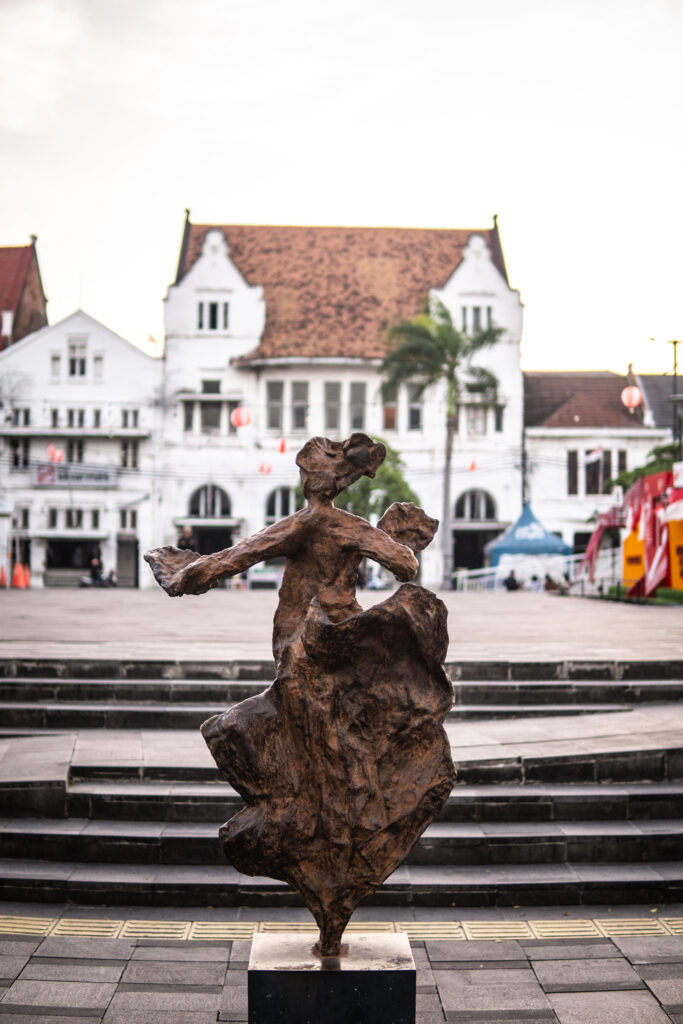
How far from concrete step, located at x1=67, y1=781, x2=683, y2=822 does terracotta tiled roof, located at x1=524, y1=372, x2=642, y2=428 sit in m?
39.1

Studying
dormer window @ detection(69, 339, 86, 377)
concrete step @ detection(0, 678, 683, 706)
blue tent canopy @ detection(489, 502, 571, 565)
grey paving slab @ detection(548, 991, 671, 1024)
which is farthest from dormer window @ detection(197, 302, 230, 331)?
grey paving slab @ detection(548, 991, 671, 1024)

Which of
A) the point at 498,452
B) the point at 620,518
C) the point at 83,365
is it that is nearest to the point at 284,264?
the point at 83,365

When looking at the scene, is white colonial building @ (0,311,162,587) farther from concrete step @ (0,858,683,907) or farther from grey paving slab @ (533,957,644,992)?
grey paving slab @ (533,957,644,992)

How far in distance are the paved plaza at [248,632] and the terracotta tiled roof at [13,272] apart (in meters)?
30.8

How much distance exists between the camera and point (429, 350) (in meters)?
35.3

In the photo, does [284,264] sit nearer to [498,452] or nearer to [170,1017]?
[498,452]

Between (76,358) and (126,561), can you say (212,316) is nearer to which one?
(76,358)

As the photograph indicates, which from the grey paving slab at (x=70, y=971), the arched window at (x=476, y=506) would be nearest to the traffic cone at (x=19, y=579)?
the arched window at (x=476, y=506)

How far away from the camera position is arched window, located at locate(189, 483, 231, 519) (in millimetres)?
42469

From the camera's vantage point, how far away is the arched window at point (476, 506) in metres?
42.8

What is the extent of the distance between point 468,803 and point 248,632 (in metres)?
7.16

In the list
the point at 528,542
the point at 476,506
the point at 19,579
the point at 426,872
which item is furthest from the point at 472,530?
the point at 426,872

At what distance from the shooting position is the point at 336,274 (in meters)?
45.4

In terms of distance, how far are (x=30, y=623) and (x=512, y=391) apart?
3250 centimetres
